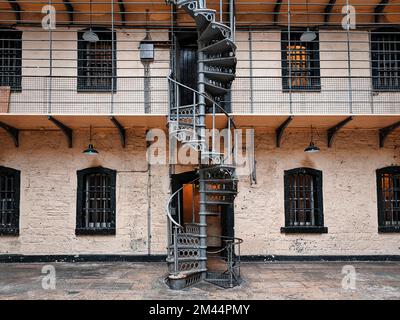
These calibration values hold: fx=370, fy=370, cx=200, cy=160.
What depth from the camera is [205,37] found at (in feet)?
25.9

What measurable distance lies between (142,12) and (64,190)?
506 centimetres

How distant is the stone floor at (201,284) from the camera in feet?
20.6

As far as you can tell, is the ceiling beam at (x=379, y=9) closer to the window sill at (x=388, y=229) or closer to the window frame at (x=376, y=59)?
the window frame at (x=376, y=59)

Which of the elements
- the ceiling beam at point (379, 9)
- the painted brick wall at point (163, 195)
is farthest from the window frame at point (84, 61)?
the ceiling beam at point (379, 9)

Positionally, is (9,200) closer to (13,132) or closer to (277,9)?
(13,132)

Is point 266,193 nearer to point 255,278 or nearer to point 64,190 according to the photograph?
point 255,278

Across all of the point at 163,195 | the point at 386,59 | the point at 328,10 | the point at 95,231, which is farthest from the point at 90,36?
the point at 386,59

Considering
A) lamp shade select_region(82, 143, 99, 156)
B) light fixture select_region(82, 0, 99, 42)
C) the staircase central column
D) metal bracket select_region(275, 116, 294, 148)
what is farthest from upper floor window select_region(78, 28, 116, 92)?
metal bracket select_region(275, 116, 294, 148)

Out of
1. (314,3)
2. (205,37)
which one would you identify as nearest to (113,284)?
(205,37)

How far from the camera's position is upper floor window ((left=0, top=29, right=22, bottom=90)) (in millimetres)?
9477

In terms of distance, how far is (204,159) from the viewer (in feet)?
24.6

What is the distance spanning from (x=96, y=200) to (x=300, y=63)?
6470 millimetres

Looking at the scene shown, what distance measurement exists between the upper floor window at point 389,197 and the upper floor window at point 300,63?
9.52 feet

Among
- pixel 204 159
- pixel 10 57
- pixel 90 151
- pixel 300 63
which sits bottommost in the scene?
pixel 204 159
